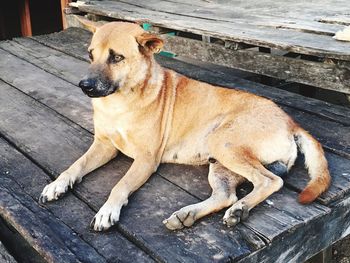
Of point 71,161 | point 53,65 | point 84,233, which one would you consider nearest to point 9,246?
point 71,161

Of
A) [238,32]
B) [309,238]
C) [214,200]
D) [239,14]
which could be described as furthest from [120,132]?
[239,14]

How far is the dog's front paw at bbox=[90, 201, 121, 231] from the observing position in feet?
8.36

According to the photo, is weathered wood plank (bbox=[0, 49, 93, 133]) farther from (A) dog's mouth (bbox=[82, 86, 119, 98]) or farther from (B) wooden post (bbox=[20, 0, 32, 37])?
(B) wooden post (bbox=[20, 0, 32, 37])

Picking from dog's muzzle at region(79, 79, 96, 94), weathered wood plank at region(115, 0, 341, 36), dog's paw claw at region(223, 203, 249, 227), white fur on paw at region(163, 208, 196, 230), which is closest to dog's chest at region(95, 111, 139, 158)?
dog's muzzle at region(79, 79, 96, 94)

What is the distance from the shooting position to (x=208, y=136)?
10.4 feet

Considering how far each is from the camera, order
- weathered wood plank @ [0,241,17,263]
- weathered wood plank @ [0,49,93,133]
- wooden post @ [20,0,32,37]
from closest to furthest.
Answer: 1. weathered wood plank @ [0,241,17,263]
2. weathered wood plank @ [0,49,93,133]
3. wooden post @ [20,0,32,37]

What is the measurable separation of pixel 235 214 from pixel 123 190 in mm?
678

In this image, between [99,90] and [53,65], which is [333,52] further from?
[53,65]

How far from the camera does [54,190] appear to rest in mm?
2867

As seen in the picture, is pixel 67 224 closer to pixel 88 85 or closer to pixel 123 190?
pixel 123 190

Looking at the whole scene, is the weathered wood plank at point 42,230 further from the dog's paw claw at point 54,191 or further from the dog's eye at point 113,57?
the dog's eye at point 113,57

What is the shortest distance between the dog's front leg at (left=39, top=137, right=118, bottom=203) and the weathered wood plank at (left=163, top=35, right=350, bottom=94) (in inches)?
75.0

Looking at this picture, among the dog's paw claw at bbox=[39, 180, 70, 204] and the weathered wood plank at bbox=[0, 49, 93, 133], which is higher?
the dog's paw claw at bbox=[39, 180, 70, 204]

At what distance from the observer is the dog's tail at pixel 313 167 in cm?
267
